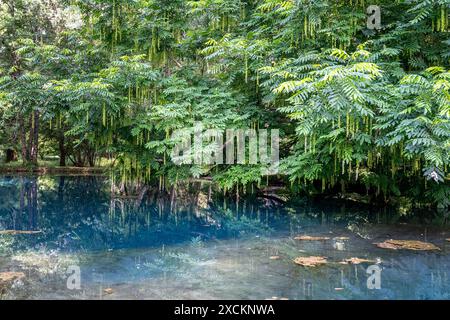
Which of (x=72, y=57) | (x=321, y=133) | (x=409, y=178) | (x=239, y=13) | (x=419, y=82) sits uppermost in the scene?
(x=239, y=13)

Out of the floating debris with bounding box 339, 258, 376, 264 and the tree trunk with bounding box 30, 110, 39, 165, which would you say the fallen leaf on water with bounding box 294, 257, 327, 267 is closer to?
the floating debris with bounding box 339, 258, 376, 264

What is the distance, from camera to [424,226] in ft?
33.4

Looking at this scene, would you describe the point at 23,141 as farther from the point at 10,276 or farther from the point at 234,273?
the point at 234,273

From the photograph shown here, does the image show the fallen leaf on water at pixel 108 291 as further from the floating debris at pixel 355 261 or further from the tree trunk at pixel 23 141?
the tree trunk at pixel 23 141

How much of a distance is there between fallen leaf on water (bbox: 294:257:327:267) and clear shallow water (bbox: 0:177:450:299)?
5.2 inches

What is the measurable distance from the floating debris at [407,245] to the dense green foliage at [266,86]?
1404 mm

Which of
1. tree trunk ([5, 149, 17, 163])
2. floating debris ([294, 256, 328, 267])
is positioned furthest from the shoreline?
floating debris ([294, 256, 328, 267])

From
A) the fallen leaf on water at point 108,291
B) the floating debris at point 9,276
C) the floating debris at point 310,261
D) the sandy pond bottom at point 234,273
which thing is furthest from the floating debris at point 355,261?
the floating debris at point 9,276

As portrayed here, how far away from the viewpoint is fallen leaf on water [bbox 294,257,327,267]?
6.76 m

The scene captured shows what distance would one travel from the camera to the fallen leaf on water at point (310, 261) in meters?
6.76

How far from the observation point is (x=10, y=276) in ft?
20.0

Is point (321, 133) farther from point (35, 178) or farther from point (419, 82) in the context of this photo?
point (35, 178)

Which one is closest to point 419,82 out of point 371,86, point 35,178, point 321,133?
point 371,86
